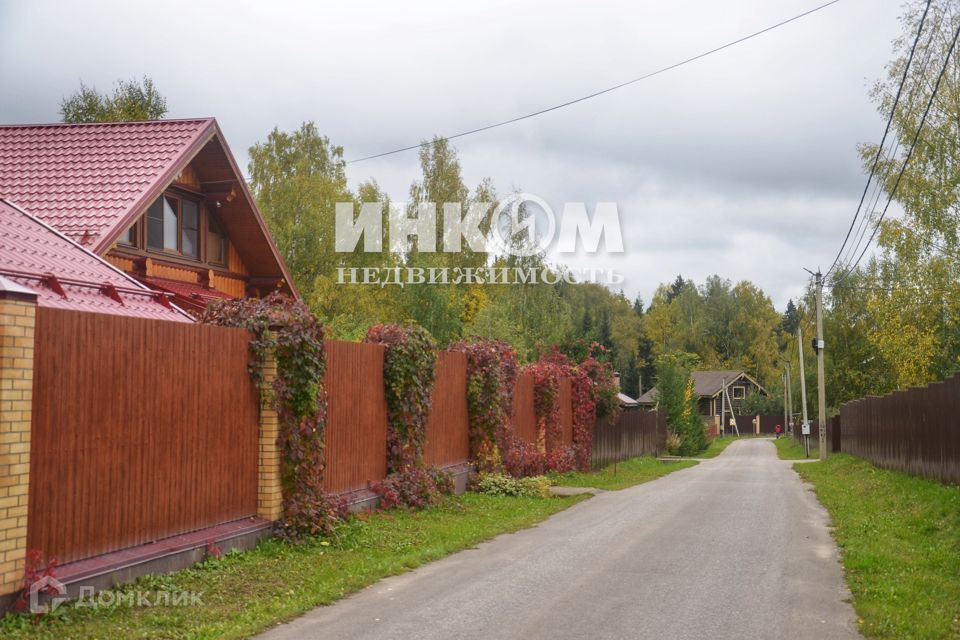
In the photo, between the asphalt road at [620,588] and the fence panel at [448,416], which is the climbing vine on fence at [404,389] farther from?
the asphalt road at [620,588]

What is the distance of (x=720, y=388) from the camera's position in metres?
89.6

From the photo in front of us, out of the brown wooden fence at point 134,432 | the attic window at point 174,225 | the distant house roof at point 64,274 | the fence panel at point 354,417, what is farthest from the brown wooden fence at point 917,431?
the attic window at point 174,225

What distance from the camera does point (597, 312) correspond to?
92000 mm

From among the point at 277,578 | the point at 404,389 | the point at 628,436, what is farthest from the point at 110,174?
the point at 628,436

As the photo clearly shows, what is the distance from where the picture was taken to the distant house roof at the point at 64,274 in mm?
10742

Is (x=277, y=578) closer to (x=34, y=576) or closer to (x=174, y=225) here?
(x=34, y=576)

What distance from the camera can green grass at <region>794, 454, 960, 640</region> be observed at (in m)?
7.35

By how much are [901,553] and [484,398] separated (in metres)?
9.01

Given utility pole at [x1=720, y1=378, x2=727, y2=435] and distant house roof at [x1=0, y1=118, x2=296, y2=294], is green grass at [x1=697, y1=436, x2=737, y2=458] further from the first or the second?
distant house roof at [x1=0, y1=118, x2=296, y2=294]

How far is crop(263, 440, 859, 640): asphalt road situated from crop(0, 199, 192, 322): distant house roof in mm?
5083

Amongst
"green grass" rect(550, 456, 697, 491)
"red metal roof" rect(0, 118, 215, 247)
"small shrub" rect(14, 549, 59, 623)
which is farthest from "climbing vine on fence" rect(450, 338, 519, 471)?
"small shrub" rect(14, 549, 59, 623)

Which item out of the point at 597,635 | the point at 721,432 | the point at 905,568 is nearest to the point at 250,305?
the point at 597,635

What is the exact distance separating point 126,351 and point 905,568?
7978 mm

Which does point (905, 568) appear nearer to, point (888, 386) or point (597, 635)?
point (597, 635)
